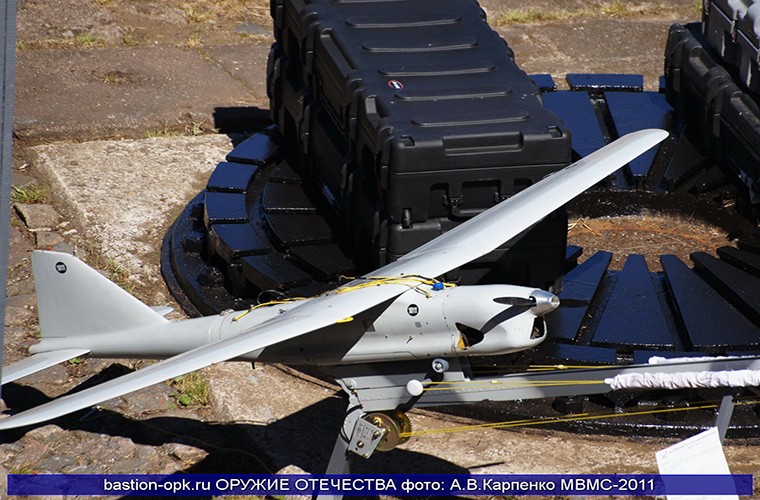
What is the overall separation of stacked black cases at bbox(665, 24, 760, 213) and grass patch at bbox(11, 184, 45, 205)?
5.84 m

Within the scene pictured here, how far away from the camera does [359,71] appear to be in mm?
8859

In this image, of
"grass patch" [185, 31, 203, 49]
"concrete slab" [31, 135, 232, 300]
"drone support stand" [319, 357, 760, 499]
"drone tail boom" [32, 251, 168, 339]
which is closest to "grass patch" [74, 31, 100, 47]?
"grass patch" [185, 31, 203, 49]

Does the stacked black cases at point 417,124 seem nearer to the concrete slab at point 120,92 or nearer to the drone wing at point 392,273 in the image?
the drone wing at point 392,273

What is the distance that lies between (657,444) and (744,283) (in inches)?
67.2

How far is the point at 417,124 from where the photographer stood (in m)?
8.12

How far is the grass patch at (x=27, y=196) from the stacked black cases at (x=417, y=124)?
2547 mm

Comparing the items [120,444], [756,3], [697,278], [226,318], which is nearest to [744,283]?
[697,278]

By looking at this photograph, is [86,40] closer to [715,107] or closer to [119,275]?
[119,275]

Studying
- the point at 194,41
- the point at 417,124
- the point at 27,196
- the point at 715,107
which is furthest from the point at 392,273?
Answer: the point at 194,41

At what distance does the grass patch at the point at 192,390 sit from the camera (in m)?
8.22

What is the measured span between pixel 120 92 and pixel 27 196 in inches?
96.5

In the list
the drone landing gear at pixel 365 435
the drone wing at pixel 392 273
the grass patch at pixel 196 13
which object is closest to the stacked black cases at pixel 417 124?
the drone wing at pixel 392 273

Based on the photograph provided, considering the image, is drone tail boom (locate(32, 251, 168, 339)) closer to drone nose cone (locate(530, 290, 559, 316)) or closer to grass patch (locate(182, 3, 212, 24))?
drone nose cone (locate(530, 290, 559, 316))

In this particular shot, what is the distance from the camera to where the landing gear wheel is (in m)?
6.60
